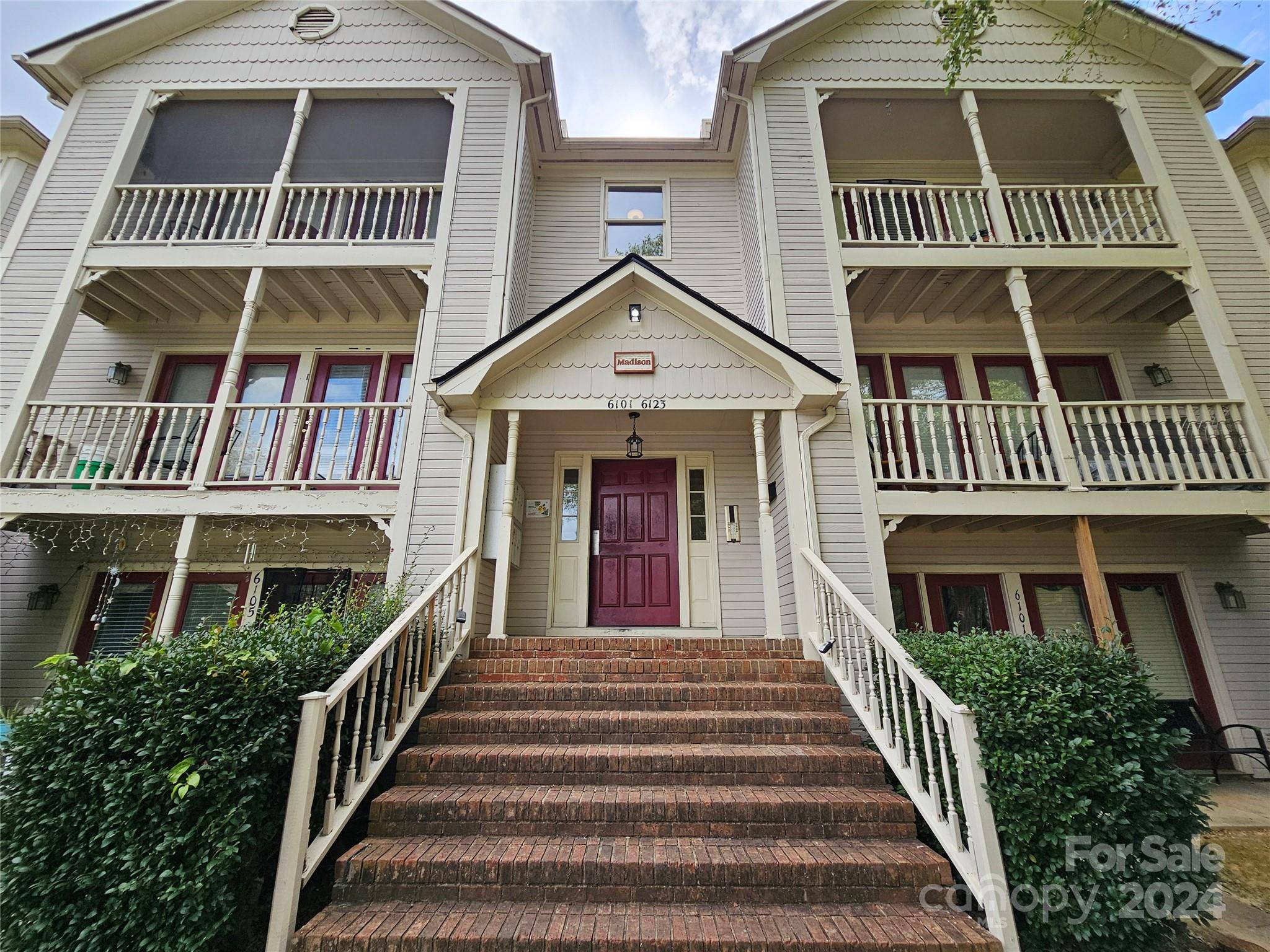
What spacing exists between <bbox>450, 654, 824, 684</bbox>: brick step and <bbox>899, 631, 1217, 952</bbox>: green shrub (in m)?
1.65

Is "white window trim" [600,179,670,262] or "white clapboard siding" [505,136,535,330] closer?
"white clapboard siding" [505,136,535,330]

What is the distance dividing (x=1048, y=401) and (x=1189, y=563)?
3096 mm

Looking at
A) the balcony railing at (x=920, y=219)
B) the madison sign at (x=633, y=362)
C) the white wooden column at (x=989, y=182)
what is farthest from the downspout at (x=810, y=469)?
the white wooden column at (x=989, y=182)

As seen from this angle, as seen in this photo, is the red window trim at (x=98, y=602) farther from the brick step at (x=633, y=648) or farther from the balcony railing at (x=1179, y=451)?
the balcony railing at (x=1179, y=451)

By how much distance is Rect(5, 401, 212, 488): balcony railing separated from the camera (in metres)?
5.81

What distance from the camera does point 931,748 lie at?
10.2 feet

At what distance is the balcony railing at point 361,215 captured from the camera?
684 cm

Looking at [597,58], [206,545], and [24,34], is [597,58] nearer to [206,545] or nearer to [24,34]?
[24,34]

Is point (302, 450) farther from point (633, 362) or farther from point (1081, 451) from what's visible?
point (1081, 451)

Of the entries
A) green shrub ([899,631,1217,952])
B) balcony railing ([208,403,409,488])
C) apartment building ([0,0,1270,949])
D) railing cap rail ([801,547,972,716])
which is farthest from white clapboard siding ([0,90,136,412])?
green shrub ([899,631,1217,952])

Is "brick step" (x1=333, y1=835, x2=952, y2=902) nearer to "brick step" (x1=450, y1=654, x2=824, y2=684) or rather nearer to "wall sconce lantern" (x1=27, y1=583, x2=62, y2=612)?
"brick step" (x1=450, y1=654, x2=824, y2=684)

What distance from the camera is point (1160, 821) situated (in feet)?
8.64

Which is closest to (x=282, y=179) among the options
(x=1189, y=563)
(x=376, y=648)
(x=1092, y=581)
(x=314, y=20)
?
(x=314, y=20)

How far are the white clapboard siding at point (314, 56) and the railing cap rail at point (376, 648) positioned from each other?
7.49 meters
